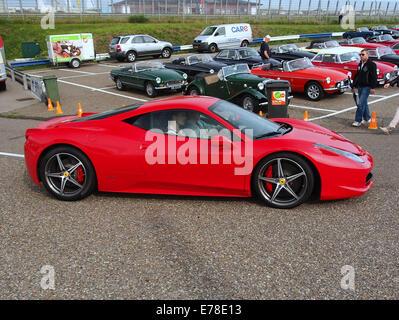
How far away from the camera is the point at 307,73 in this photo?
43.4 ft

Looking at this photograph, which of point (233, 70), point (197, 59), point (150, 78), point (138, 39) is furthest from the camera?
point (138, 39)

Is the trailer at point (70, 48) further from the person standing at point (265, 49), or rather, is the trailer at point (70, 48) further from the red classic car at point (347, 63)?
the red classic car at point (347, 63)

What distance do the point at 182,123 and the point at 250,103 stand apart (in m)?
6.66

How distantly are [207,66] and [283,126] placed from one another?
10308mm

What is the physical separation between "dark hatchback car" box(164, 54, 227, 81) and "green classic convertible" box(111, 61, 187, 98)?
1.99 feet

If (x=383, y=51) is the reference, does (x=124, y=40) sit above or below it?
below

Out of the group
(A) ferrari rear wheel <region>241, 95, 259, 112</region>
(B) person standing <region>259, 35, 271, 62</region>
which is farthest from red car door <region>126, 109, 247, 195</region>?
(B) person standing <region>259, 35, 271, 62</region>

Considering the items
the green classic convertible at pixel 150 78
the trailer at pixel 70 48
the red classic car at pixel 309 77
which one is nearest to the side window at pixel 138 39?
the trailer at pixel 70 48

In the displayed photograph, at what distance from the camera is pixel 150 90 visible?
47.8ft

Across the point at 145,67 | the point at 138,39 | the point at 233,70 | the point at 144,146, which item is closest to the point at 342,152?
the point at 144,146

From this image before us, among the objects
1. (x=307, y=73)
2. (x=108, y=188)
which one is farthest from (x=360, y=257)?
(x=307, y=73)

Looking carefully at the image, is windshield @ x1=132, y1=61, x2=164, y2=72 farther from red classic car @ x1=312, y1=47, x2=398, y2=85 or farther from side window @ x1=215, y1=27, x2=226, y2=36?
side window @ x1=215, y1=27, x2=226, y2=36

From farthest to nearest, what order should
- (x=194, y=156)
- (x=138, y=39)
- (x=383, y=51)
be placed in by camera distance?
(x=138, y=39) < (x=383, y=51) < (x=194, y=156)

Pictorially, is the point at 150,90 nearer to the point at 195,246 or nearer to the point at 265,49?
the point at 265,49
